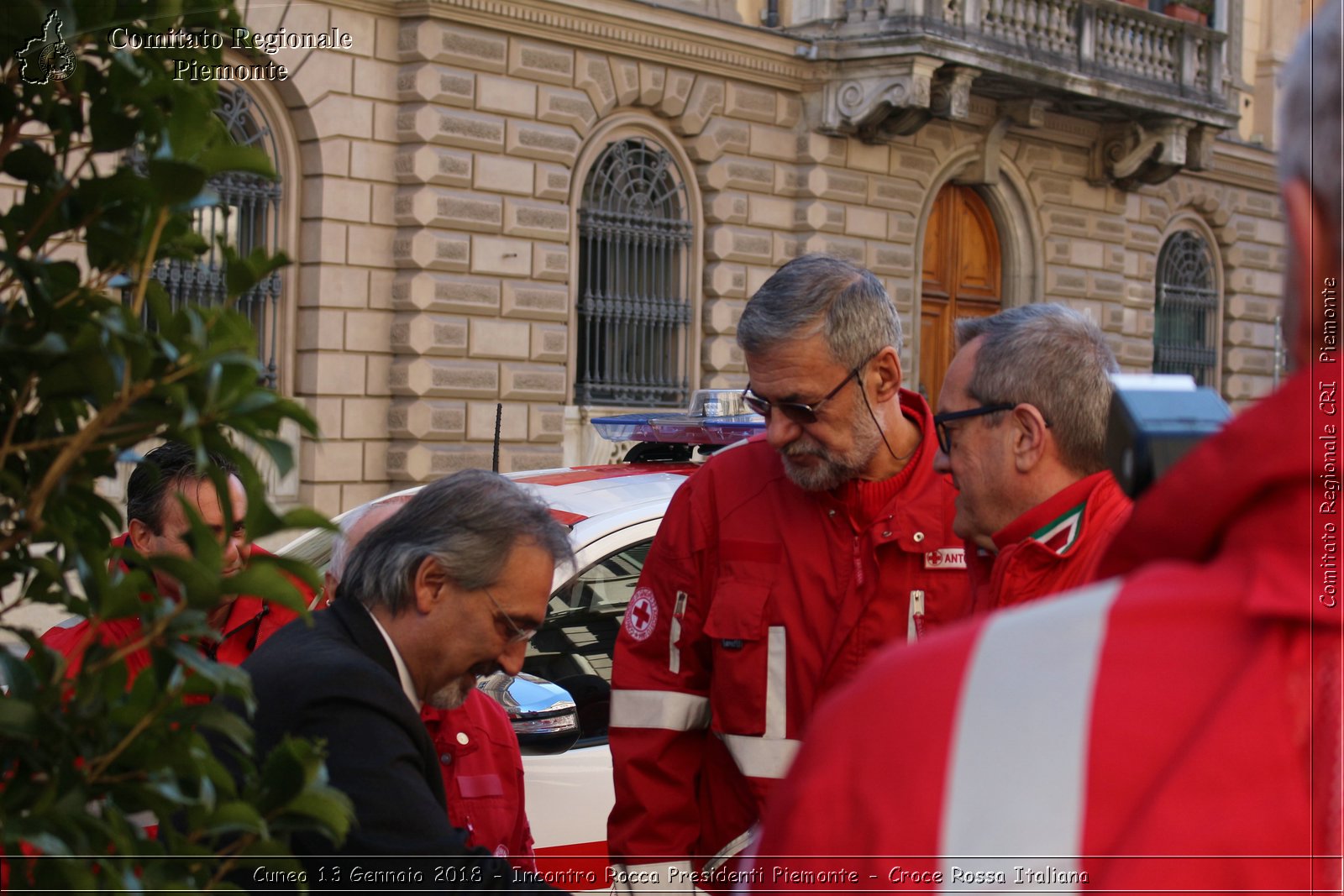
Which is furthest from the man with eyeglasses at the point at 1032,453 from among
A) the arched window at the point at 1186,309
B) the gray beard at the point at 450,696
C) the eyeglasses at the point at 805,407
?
the arched window at the point at 1186,309

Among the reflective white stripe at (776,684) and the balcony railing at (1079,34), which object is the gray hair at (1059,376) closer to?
the reflective white stripe at (776,684)

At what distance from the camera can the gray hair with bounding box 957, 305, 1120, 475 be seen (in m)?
2.66

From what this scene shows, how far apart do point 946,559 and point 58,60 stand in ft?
6.47

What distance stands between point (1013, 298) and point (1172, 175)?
3.35 metres

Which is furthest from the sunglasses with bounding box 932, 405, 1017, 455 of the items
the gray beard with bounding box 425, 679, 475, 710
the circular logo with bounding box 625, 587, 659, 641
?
the gray beard with bounding box 425, 679, 475, 710

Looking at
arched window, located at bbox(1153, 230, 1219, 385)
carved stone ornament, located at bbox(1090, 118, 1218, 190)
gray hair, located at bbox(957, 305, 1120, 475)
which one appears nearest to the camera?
gray hair, located at bbox(957, 305, 1120, 475)

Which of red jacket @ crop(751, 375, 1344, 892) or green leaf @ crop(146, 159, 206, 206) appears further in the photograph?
green leaf @ crop(146, 159, 206, 206)

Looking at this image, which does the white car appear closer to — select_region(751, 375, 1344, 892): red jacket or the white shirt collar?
the white shirt collar

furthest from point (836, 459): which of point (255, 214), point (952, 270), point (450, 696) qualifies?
point (952, 270)

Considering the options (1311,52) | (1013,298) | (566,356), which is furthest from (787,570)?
(1013,298)

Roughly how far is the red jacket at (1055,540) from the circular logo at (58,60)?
1.63 metres

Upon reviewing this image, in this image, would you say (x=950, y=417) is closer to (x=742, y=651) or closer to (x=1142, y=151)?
(x=742, y=651)

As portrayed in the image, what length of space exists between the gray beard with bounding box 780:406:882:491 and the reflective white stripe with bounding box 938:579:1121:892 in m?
2.11

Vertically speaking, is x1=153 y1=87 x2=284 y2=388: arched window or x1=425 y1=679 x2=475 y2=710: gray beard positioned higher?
x1=153 y1=87 x2=284 y2=388: arched window
